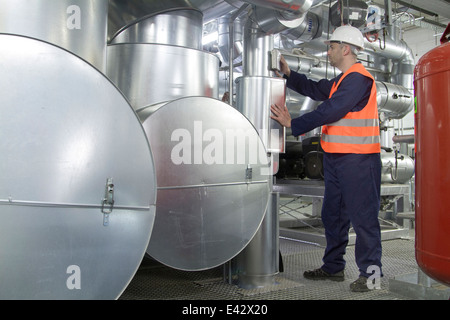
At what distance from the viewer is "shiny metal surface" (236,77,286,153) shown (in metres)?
2.33

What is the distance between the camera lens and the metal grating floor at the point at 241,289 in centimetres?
217

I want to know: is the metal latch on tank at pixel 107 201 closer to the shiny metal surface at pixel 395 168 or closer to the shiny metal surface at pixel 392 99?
the shiny metal surface at pixel 395 168

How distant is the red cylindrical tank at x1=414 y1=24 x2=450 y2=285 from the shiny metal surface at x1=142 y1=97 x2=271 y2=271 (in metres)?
0.77

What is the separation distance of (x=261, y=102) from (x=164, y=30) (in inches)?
25.2

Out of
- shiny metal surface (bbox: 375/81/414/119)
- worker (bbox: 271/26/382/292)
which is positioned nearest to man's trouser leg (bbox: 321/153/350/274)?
worker (bbox: 271/26/382/292)

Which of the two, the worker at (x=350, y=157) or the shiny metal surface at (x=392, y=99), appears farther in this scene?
the shiny metal surface at (x=392, y=99)

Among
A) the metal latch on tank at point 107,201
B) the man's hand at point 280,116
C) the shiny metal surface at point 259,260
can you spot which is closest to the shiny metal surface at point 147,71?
the man's hand at point 280,116

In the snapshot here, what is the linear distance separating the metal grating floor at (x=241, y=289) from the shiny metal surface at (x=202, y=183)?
1.27 ft

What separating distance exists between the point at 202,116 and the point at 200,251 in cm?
59

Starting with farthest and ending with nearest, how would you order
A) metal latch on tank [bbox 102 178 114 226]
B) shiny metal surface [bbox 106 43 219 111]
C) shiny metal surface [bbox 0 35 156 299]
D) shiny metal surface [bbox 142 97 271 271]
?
shiny metal surface [bbox 106 43 219 111] → shiny metal surface [bbox 142 97 271 271] → metal latch on tank [bbox 102 178 114 226] → shiny metal surface [bbox 0 35 156 299]

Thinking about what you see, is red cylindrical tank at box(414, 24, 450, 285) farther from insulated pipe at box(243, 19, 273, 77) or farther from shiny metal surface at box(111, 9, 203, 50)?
shiny metal surface at box(111, 9, 203, 50)

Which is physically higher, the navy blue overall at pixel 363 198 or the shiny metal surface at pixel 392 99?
the shiny metal surface at pixel 392 99

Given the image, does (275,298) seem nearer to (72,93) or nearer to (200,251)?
(200,251)

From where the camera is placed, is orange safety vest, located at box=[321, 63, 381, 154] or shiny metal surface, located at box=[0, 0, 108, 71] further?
orange safety vest, located at box=[321, 63, 381, 154]
